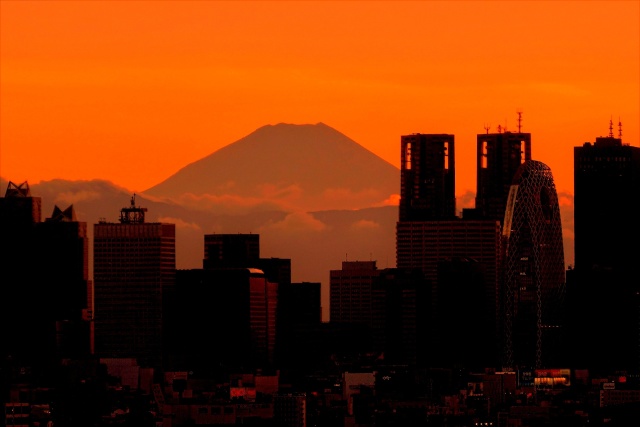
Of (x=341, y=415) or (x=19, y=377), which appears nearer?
(x=341, y=415)

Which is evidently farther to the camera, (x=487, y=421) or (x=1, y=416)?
(x=487, y=421)

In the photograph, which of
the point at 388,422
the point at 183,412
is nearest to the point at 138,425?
the point at 183,412

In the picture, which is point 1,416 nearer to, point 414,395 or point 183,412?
point 183,412

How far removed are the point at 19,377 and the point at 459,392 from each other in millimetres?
29565

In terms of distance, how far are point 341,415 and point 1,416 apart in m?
23.9

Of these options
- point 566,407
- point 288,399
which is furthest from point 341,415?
point 566,407

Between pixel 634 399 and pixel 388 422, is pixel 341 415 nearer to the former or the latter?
pixel 388 422

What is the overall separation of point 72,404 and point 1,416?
46.4 feet

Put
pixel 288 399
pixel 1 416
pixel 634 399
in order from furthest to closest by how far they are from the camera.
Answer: pixel 634 399
pixel 288 399
pixel 1 416

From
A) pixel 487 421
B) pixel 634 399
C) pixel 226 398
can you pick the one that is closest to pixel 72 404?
pixel 226 398

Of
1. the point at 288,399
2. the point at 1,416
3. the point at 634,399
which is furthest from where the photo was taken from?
the point at 634,399

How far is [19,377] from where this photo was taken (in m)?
193

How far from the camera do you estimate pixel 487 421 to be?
6772 inches

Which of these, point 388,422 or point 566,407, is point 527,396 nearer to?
point 566,407
